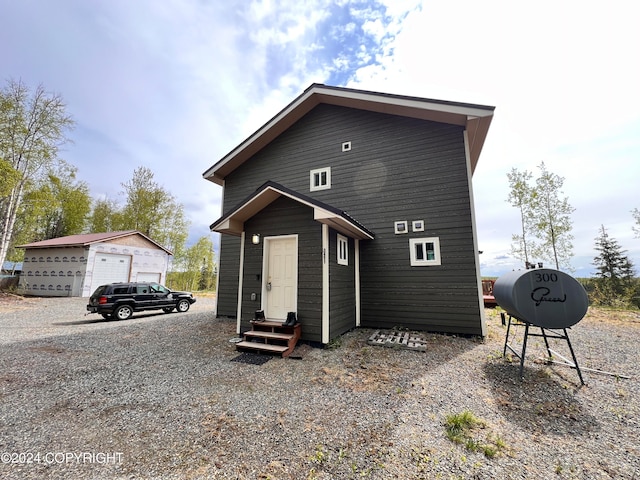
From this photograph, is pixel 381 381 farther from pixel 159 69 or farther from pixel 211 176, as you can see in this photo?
pixel 159 69

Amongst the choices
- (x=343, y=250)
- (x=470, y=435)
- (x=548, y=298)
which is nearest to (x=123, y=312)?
(x=343, y=250)

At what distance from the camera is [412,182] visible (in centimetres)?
712

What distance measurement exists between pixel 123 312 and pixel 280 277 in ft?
23.5

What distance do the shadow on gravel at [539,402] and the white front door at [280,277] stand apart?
3846 millimetres

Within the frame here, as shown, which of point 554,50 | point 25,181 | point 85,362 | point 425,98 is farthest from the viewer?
point 25,181

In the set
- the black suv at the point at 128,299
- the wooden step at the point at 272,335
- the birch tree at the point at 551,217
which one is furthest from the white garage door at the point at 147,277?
the birch tree at the point at 551,217

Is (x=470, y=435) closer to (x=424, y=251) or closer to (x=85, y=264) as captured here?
(x=424, y=251)

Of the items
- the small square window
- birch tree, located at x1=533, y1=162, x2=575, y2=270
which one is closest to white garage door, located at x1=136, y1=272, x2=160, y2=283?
the small square window

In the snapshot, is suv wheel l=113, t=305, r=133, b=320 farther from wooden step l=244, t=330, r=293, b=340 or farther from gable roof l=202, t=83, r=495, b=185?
wooden step l=244, t=330, r=293, b=340

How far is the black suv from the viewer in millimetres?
8602

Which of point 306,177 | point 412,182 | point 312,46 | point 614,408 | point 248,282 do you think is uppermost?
point 312,46

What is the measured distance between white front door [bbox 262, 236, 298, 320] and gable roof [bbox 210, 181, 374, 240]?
85cm

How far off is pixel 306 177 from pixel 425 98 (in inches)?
163

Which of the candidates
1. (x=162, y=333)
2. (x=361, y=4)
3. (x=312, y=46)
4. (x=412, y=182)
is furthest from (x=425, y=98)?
(x=162, y=333)
